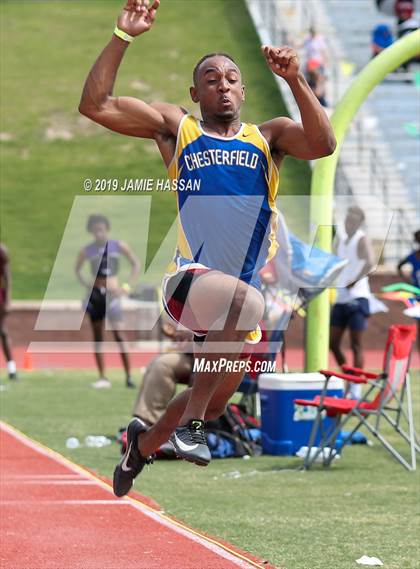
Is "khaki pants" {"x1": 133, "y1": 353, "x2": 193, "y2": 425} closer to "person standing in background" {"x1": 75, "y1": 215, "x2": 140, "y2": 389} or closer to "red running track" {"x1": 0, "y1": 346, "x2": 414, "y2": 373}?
"person standing in background" {"x1": 75, "y1": 215, "x2": 140, "y2": 389}

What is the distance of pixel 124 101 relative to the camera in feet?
19.7

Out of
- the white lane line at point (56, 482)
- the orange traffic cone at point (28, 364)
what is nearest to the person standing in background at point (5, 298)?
the orange traffic cone at point (28, 364)

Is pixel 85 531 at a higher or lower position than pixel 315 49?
lower

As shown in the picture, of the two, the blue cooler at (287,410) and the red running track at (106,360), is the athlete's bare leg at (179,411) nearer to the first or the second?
the blue cooler at (287,410)

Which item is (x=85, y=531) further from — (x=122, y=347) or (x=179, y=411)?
(x=122, y=347)

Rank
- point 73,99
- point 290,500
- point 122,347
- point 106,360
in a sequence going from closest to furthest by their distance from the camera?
point 290,500 → point 122,347 → point 106,360 → point 73,99

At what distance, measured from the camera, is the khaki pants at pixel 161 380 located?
11031 millimetres

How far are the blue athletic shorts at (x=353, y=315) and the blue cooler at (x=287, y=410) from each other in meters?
3.04

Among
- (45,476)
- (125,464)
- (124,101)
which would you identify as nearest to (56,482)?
(45,476)

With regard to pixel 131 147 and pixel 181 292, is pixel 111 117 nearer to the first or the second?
pixel 181 292

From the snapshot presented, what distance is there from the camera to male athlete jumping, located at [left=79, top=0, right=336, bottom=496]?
5922mm

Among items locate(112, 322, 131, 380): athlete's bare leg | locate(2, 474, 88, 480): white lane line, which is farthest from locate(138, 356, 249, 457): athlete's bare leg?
locate(112, 322, 131, 380): athlete's bare leg

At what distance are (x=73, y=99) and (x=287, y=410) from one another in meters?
23.0

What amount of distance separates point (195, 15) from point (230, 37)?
2624 millimetres
